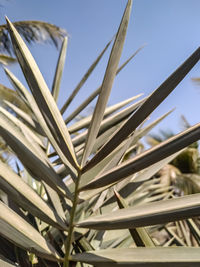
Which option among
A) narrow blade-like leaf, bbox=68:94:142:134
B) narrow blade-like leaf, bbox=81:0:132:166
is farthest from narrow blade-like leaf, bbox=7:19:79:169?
narrow blade-like leaf, bbox=68:94:142:134

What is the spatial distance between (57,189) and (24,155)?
0.05 meters

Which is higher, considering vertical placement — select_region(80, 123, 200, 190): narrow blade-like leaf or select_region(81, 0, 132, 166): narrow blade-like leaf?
select_region(81, 0, 132, 166): narrow blade-like leaf

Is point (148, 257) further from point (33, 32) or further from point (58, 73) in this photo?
point (33, 32)

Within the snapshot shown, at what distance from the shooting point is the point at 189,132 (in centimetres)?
28

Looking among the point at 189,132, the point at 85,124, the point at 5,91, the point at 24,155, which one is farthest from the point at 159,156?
the point at 5,91

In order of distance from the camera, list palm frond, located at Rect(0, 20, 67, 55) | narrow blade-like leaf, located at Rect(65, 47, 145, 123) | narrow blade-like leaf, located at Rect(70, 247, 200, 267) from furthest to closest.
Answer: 1. palm frond, located at Rect(0, 20, 67, 55)
2. narrow blade-like leaf, located at Rect(65, 47, 145, 123)
3. narrow blade-like leaf, located at Rect(70, 247, 200, 267)

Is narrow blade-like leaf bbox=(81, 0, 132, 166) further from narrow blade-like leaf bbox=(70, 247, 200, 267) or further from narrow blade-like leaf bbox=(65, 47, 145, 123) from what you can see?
narrow blade-like leaf bbox=(65, 47, 145, 123)

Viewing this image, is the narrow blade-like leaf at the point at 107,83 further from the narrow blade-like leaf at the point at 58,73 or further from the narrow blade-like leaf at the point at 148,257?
the narrow blade-like leaf at the point at 58,73

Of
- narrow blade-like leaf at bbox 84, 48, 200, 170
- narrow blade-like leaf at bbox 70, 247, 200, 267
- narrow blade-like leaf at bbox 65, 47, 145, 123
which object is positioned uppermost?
narrow blade-like leaf at bbox 84, 48, 200, 170

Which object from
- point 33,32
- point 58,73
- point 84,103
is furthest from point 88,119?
point 33,32

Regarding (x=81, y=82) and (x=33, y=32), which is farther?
(x=33, y=32)

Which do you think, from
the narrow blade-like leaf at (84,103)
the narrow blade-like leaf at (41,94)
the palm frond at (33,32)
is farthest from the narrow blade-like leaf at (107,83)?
the palm frond at (33,32)

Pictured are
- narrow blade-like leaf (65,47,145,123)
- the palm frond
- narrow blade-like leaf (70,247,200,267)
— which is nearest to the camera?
narrow blade-like leaf (70,247,200,267)

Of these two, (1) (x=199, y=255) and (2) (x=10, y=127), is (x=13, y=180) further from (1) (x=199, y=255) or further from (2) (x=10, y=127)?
(1) (x=199, y=255)
